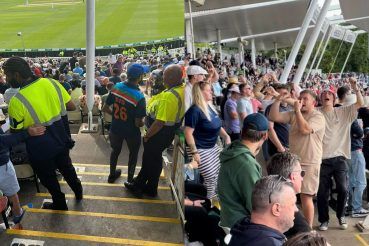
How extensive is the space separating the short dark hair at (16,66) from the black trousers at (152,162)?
5.11ft

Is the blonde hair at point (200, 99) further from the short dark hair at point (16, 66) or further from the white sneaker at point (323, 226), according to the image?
the white sneaker at point (323, 226)

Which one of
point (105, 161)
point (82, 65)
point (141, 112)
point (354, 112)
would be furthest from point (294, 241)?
point (82, 65)

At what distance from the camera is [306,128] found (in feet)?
15.3

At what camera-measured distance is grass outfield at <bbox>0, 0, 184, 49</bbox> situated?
6.55 meters

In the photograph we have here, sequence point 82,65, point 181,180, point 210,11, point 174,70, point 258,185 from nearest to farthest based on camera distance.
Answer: point 258,185 → point 181,180 → point 174,70 → point 82,65 → point 210,11

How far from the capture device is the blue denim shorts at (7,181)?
4246mm

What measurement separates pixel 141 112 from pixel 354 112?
2605 mm

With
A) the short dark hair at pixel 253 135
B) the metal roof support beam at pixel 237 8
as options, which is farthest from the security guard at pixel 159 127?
the metal roof support beam at pixel 237 8

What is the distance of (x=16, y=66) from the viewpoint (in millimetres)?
4141

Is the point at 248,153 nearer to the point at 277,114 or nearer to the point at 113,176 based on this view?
the point at 277,114

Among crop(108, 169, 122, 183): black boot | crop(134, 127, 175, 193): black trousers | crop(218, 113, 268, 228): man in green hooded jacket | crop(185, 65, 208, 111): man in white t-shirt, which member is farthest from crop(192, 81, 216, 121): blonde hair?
crop(108, 169, 122, 183): black boot

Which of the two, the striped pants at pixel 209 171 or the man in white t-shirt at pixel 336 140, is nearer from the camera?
the striped pants at pixel 209 171

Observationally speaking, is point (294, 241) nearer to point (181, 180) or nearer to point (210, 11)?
point (181, 180)

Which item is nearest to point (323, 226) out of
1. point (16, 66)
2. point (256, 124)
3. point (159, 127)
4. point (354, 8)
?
point (159, 127)
